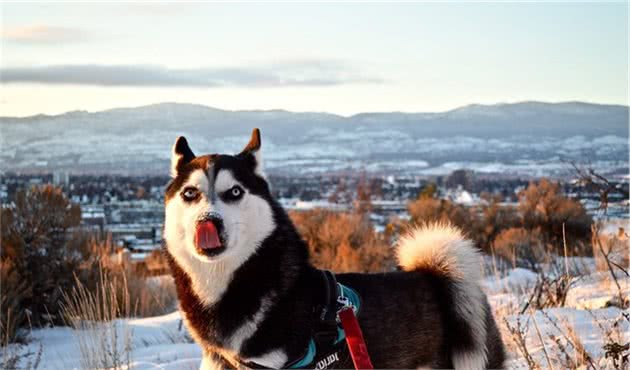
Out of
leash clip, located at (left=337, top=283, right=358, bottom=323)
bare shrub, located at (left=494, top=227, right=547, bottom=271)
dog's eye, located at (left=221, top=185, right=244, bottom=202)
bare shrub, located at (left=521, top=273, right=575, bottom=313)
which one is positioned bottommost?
bare shrub, located at (left=494, top=227, right=547, bottom=271)

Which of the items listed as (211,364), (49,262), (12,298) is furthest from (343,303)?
(49,262)

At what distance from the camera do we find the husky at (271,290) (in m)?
3.98

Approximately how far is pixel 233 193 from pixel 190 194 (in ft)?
0.83

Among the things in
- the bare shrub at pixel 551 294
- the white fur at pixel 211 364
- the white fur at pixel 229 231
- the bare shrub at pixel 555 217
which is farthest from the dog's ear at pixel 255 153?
the bare shrub at pixel 555 217

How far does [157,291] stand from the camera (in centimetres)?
1341

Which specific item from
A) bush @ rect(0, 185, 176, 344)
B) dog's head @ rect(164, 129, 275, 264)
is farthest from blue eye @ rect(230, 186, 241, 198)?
bush @ rect(0, 185, 176, 344)

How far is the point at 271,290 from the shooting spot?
4.09 metres

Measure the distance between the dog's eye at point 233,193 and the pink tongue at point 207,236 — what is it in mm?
265

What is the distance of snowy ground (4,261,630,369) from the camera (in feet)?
18.5

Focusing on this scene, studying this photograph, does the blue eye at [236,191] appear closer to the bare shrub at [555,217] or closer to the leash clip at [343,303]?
the leash clip at [343,303]

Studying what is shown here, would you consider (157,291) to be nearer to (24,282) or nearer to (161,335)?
(24,282)

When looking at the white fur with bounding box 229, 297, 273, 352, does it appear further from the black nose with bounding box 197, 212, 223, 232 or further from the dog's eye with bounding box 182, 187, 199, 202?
the dog's eye with bounding box 182, 187, 199, 202

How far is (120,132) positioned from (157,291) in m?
63.5

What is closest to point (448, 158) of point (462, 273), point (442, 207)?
point (442, 207)
